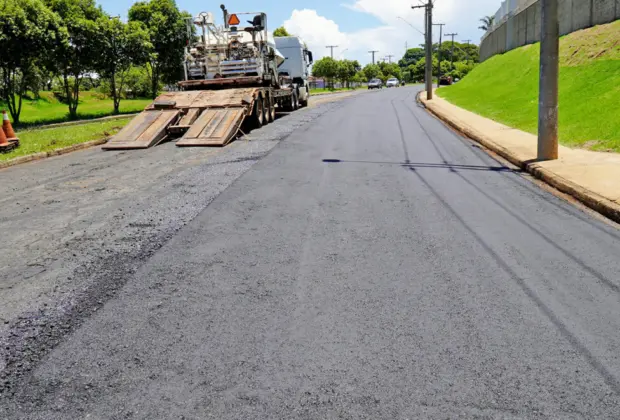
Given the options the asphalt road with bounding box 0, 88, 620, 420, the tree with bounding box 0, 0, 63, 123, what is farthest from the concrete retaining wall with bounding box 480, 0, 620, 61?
the tree with bounding box 0, 0, 63, 123

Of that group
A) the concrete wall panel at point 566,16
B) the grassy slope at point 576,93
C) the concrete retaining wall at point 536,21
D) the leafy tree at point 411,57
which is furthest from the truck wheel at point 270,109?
the leafy tree at point 411,57

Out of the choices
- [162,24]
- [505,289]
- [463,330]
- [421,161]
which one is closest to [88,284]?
[463,330]

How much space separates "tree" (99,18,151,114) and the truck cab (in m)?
12.2

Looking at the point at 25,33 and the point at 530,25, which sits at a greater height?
the point at 530,25

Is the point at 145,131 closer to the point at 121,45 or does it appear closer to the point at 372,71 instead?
the point at 121,45

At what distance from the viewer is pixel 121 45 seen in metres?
36.5

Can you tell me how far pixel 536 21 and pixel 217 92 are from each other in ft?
88.9

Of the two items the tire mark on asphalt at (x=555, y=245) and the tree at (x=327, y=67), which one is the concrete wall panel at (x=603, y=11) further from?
the tree at (x=327, y=67)

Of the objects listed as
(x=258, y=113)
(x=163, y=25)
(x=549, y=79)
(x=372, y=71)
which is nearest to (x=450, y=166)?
(x=549, y=79)

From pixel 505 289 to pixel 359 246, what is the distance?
70.3 inches

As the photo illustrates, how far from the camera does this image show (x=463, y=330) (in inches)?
163

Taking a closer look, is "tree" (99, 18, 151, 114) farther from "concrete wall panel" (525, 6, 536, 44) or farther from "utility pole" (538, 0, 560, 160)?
"utility pole" (538, 0, 560, 160)

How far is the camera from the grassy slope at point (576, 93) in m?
14.0

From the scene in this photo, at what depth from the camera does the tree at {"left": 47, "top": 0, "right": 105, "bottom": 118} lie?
31.9m
